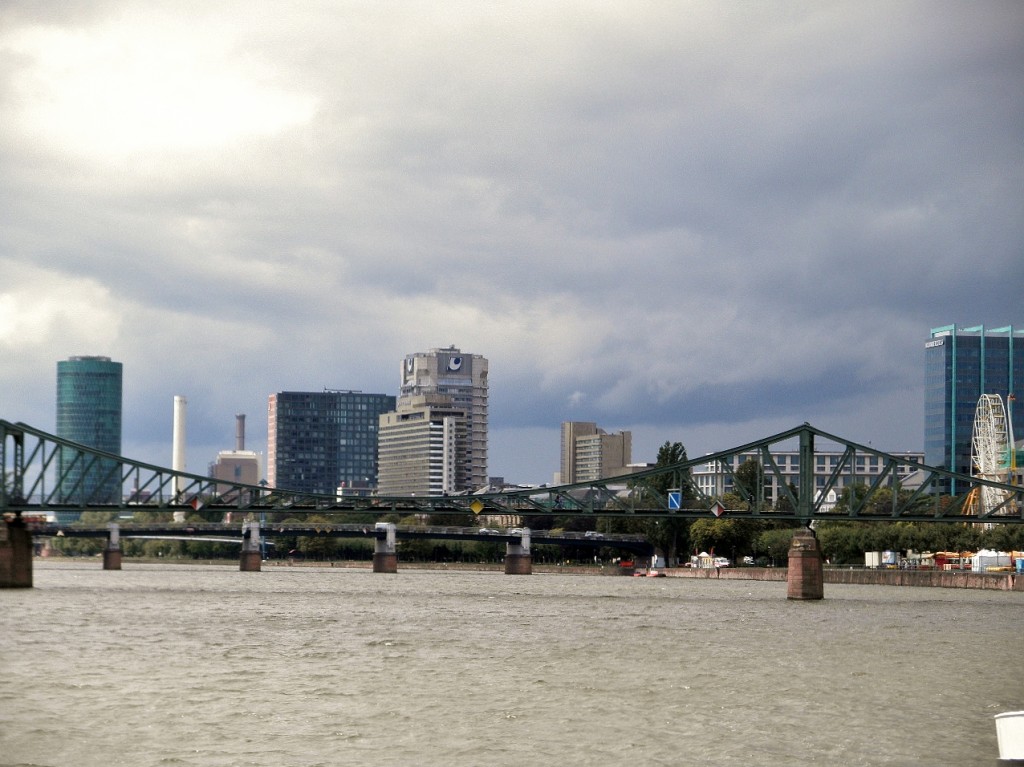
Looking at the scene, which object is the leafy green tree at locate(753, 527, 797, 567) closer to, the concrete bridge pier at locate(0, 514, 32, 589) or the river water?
the concrete bridge pier at locate(0, 514, 32, 589)

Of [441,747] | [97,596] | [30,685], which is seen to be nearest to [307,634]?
[30,685]

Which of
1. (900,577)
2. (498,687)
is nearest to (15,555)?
(498,687)

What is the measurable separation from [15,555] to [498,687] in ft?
278

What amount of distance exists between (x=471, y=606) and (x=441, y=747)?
6413cm

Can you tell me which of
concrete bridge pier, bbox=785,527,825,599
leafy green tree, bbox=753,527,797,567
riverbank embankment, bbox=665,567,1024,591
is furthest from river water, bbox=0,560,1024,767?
leafy green tree, bbox=753,527,797,567

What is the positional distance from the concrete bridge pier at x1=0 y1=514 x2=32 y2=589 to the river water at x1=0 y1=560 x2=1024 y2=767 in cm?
3428

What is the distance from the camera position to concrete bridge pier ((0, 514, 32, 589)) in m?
122

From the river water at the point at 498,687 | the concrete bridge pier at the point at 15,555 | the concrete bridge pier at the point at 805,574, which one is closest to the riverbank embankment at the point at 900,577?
the concrete bridge pier at the point at 805,574

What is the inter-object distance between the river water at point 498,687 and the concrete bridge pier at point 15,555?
3428cm

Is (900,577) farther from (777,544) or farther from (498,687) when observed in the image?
(498,687)

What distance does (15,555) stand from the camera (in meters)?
123

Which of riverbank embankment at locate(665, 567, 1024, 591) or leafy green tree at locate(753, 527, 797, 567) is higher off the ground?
leafy green tree at locate(753, 527, 797, 567)

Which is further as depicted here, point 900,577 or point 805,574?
point 900,577

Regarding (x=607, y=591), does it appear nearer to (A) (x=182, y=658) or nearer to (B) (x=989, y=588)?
(B) (x=989, y=588)
